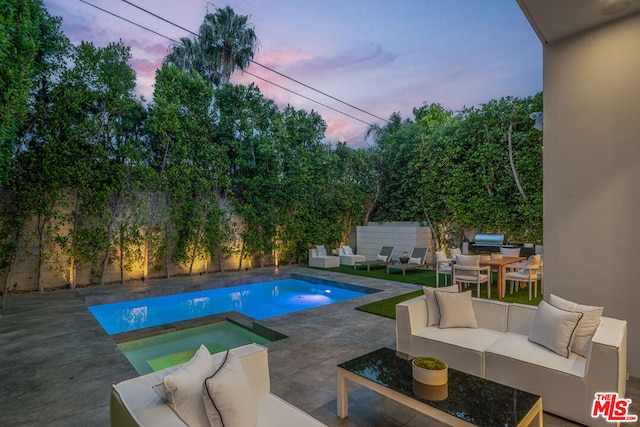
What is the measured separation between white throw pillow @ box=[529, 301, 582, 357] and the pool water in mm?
3290

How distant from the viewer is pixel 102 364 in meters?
3.53

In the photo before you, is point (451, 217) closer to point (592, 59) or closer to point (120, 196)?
point (592, 59)

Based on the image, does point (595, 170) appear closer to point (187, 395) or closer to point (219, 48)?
point (187, 395)

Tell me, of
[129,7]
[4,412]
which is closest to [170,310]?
[4,412]

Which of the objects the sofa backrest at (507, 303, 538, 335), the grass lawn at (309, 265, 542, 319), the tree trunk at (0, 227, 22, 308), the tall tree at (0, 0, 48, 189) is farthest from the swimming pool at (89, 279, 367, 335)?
the sofa backrest at (507, 303, 538, 335)

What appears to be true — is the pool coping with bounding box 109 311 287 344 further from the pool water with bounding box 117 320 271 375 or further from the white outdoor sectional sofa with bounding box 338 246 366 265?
the white outdoor sectional sofa with bounding box 338 246 366 265

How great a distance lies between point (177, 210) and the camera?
9.09 meters

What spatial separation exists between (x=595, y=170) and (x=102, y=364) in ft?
19.1

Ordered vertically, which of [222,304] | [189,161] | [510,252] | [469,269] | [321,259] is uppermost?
[189,161]

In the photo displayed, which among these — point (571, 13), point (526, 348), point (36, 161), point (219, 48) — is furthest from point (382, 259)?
point (219, 48)

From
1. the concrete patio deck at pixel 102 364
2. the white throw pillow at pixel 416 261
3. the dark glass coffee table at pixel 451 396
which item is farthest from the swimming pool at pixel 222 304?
the dark glass coffee table at pixel 451 396

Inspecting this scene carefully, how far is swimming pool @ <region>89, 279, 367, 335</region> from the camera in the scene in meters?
6.42

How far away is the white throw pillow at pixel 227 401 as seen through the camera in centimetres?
152

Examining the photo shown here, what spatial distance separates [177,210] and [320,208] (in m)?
5.16
